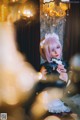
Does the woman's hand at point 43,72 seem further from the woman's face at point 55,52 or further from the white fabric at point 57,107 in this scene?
the white fabric at point 57,107

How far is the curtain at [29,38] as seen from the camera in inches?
138

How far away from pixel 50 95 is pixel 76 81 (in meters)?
0.32

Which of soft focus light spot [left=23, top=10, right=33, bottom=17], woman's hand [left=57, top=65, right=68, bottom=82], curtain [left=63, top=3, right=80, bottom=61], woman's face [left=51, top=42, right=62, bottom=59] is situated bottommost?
woman's hand [left=57, top=65, right=68, bottom=82]

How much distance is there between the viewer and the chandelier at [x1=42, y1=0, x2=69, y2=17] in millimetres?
3484

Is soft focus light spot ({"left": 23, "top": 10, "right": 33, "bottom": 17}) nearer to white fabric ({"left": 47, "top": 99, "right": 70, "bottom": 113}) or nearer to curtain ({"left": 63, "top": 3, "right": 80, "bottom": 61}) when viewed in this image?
curtain ({"left": 63, "top": 3, "right": 80, "bottom": 61})

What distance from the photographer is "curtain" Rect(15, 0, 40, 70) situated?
3.50m

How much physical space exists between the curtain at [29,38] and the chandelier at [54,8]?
3.6 inches

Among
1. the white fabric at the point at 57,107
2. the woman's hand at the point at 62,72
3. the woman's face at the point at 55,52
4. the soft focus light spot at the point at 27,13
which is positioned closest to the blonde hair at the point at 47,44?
the woman's face at the point at 55,52

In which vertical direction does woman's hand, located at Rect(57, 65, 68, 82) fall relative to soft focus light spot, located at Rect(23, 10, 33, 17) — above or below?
below

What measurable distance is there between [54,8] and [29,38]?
1.35 ft

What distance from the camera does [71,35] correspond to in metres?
3.54

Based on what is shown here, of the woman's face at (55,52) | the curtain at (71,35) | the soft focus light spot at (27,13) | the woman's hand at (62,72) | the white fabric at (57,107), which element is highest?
the soft focus light spot at (27,13)

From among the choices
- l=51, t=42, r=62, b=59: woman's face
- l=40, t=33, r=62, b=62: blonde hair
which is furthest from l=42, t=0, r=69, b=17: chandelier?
l=51, t=42, r=62, b=59: woman's face

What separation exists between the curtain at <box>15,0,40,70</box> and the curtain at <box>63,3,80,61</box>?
0.30 meters
